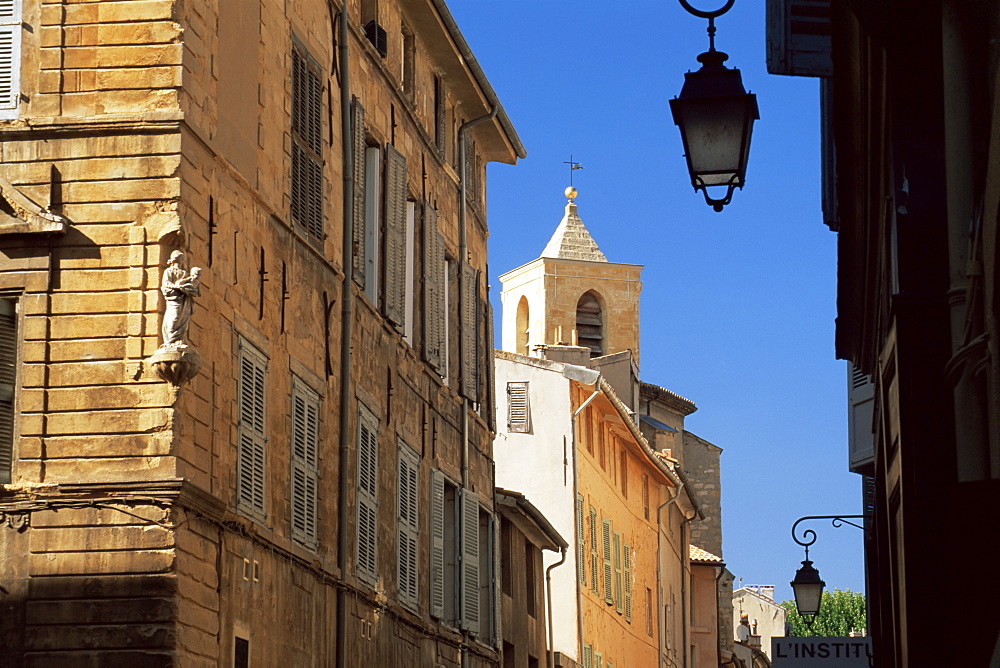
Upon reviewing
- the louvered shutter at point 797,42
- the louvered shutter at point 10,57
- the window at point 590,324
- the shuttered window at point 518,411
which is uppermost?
the window at point 590,324

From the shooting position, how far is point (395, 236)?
18750 millimetres

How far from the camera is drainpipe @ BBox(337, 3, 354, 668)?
635 inches

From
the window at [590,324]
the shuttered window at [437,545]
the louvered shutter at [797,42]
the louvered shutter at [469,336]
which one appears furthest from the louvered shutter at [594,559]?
the window at [590,324]

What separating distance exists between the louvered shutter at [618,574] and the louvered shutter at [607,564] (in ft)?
1.95

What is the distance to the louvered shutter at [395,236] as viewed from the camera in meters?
18.5

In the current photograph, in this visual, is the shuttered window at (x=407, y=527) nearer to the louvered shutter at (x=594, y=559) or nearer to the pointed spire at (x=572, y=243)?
the louvered shutter at (x=594, y=559)

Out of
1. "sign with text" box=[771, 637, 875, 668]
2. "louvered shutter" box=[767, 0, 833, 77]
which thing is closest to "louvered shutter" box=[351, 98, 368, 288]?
"louvered shutter" box=[767, 0, 833, 77]

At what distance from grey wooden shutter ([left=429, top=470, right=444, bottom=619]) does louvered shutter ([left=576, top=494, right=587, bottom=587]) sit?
14533 millimetres

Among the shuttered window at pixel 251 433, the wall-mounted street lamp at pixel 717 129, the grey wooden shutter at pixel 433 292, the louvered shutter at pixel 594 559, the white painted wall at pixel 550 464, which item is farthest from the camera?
the louvered shutter at pixel 594 559

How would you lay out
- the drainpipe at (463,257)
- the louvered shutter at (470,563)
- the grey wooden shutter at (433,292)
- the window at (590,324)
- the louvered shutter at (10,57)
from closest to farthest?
1. the louvered shutter at (10,57)
2. the grey wooden shutter at (433,292)
3. the louvered shutter at (470,563)
4. the drainpipe at (463,257)
5. the window at (590,324)

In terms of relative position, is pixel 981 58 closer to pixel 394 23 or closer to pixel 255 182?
pixel 255 182

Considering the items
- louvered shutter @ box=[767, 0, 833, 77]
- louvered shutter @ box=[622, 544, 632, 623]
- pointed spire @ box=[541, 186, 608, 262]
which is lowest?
louvered shutter @ box=[622, 544, 632, 623]

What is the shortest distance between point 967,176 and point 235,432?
7.07 metres

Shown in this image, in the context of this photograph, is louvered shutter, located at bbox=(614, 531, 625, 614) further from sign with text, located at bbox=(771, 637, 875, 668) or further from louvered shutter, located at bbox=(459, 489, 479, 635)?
sign with text, located at bbox=(771, 637, 875, 668)
